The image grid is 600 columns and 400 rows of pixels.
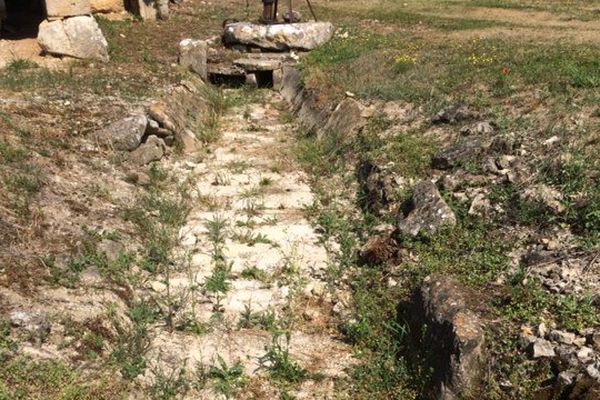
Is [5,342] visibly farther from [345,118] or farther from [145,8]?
[145,8]

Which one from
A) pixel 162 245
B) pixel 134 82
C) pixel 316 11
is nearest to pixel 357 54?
→ pixel 134 82

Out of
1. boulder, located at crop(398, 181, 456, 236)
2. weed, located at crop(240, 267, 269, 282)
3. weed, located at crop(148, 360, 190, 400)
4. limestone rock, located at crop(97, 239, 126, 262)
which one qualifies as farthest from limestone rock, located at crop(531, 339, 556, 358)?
limestone rock, located at crop(97, 239, 126, 262)

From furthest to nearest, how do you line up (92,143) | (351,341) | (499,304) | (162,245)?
(92,143) → (162,245) → (351,341) → (499,304)

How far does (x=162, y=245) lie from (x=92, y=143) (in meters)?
2.60

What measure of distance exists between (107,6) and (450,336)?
13230 millimetres

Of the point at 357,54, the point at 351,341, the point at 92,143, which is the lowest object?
the point at 351,341

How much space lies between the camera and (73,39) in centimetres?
1091

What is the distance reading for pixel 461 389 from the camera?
13.6 ft

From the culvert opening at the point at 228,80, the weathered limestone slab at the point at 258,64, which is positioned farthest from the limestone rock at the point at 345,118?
the culvert opening at the point at 228,80

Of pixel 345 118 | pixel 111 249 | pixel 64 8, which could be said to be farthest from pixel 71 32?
pixel 111 249

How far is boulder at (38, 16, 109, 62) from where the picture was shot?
35.5 ft

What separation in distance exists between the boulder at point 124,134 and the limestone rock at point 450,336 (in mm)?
5320

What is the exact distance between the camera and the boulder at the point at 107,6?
13938 mm

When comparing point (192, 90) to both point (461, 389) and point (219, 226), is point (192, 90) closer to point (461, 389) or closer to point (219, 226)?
point (219, 226)
